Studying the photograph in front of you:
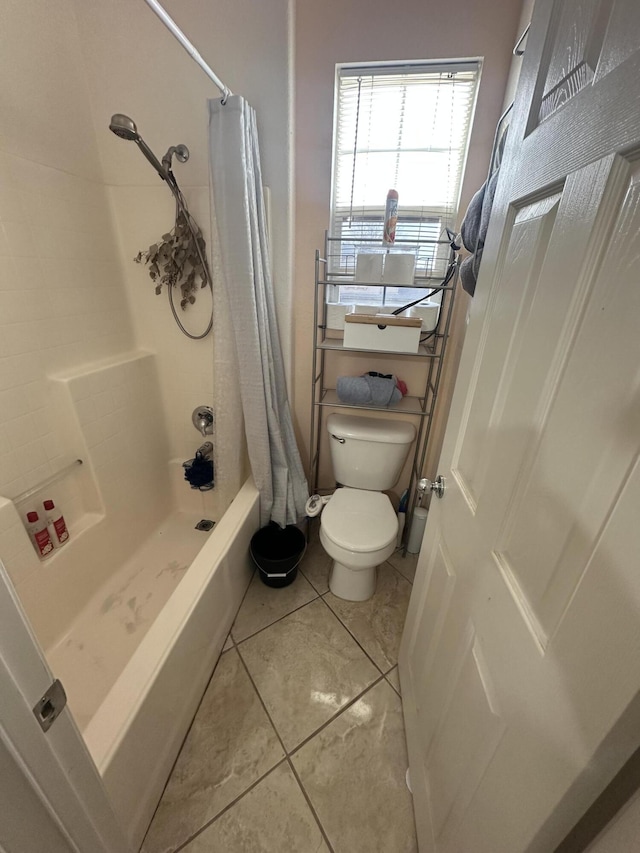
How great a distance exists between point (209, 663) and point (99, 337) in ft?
4.85

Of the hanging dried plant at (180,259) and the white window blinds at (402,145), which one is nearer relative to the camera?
the white window blinds at (402,145)

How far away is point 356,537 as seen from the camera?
1373 mm

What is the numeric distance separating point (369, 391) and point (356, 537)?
2.14ft

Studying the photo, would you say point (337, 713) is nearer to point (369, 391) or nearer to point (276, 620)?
point (276, 620)

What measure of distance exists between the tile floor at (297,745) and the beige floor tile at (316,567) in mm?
117

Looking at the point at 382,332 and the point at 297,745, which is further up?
the point at 382,332

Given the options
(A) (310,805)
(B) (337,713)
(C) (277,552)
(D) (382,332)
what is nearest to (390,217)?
(D) (382,332)

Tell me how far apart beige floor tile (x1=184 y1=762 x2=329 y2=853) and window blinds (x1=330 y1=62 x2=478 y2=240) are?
2113mm

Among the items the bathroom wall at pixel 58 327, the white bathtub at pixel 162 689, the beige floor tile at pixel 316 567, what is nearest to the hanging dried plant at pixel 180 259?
the bathroom wall at pixel 58 327

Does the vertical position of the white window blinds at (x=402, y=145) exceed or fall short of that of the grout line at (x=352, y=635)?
it exceeds it

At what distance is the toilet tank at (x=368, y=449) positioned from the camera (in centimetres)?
159

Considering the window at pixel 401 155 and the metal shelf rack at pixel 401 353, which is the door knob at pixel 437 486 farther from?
the window at pixel 401 155

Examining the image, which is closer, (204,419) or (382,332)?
(382,332)

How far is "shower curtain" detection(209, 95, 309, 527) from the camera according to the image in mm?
1190
